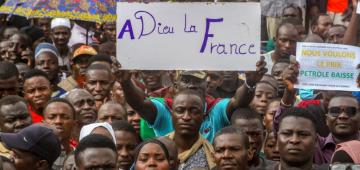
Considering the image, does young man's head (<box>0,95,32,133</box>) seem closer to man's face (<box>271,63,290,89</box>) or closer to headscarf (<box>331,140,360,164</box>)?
headscarf (<box>331,140,360,164</box>)

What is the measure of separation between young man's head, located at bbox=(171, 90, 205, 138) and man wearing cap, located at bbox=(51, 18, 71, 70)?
4920 mm

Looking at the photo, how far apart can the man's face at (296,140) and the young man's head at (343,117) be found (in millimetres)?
1076

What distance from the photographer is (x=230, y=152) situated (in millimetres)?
9219

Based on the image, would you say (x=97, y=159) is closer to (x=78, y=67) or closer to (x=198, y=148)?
(x=198, y=148)

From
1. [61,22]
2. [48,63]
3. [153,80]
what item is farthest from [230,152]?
[61,22]

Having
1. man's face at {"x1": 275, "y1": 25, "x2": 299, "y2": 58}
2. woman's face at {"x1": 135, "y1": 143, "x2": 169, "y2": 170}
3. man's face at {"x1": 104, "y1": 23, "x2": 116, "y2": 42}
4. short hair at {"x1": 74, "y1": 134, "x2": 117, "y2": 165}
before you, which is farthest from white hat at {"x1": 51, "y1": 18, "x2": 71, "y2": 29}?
short hair at {"x1": 74, "y1": 134, "x2": 117, "y2": 165}

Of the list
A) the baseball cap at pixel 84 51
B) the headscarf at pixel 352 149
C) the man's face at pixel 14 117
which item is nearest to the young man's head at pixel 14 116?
the man's face at pixel 14 117

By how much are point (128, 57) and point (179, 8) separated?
61cm

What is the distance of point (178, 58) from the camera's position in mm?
9953

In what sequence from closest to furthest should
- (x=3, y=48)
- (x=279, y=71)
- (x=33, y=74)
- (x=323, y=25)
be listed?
(x=33, y=74)
(x=279, y=71)
(x=3, y=48)
(x=323, y=25)

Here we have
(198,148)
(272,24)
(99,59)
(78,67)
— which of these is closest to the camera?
(198,148)

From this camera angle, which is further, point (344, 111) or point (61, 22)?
point (61, 22)

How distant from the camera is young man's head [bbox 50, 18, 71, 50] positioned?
15.0m

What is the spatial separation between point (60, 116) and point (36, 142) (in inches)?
94.0
